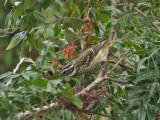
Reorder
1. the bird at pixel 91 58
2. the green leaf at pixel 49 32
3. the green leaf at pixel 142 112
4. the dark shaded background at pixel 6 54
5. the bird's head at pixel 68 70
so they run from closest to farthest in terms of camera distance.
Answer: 1. the green leaf at pixel 142 112
2. the green leaf at pixel 49 32
3. the bird's head at pixel 68 70
4. the bird at pixel 91 58
5. the dark shaded background at pixel 6 54

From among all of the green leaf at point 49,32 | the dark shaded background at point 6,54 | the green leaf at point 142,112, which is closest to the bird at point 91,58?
the green leaf at point 49,32

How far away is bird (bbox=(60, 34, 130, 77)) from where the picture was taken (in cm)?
219

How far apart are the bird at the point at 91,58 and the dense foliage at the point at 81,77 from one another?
50mm

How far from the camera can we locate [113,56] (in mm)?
2412

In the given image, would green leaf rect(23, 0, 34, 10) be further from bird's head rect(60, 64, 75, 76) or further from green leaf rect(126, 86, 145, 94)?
green leaf rect(126, 86, 145, 94)

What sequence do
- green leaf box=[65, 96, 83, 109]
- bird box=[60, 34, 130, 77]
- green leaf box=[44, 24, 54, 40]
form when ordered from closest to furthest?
green leaf box=[65, 96, 83, 109], green leaf box=[44, 24, 54, 40], bird box=[60, 34, 130, 77]

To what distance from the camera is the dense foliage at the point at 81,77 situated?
4.62 ft

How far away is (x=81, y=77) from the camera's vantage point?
7.34 feet

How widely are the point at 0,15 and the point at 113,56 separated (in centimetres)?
253

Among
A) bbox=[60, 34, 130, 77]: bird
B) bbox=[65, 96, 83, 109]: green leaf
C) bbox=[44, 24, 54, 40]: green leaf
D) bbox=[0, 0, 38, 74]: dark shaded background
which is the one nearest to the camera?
bbox=[65, 96, 83, 109]: green leaf

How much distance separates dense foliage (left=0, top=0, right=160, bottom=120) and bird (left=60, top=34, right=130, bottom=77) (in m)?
0.05

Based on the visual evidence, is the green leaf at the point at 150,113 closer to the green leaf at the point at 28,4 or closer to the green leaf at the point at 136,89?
the green leaf at the point at 136,89

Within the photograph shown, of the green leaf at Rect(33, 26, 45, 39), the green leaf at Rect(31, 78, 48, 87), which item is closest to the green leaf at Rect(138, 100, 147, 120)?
the green leaf at Rect(31, 78, 48, 87)

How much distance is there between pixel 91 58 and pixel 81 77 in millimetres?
180
